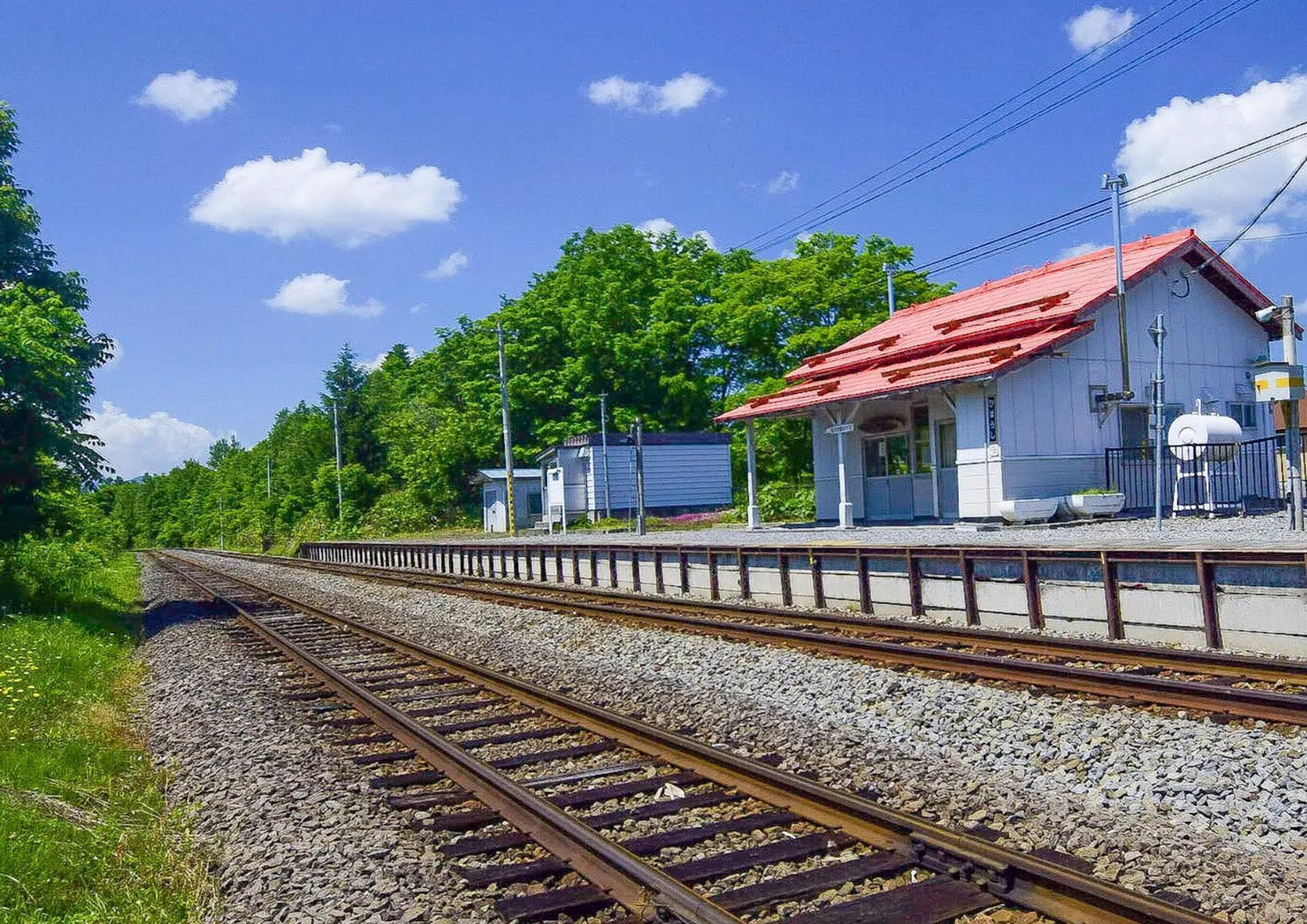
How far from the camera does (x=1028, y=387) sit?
21.6 metres

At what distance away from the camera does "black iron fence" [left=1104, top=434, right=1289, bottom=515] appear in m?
22.0

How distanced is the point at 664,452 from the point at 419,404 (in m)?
22.0

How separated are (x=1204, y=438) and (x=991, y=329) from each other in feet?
16.4

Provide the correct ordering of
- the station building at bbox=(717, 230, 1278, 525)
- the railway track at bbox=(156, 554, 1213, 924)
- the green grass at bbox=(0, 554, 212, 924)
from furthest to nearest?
the station building at bbox=(717, 230, 1278, 525) < the green grass at bbox=(0, 554, 212, 924) < the railway track at bbox=(156, 554, 1213, 924)

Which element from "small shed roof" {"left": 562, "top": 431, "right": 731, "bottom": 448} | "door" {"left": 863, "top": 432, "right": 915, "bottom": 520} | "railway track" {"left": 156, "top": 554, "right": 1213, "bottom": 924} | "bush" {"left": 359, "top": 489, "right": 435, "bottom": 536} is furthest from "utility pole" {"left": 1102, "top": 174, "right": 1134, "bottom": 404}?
"bush" {"left": 359, "top": 489, "right": 435, "bottom": 536}

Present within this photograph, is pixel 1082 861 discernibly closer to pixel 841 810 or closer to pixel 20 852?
pixel 841 810

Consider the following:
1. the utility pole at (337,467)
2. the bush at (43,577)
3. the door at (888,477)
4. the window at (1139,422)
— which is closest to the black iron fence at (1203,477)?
the window at (1139,422)

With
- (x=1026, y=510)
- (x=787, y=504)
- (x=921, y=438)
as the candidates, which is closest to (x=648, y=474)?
(x=787, y=504)

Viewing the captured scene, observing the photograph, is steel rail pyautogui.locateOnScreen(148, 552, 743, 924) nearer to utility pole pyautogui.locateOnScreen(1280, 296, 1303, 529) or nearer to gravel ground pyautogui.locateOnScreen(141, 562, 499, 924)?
gravel ground pyautogui.locateOnScreen(141, 562, 499, 924)

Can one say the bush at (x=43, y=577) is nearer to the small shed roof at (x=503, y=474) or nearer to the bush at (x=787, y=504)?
the bush at (x=787, y=504)

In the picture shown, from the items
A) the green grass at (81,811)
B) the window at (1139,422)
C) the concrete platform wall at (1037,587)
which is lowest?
the green grass at (81,811)

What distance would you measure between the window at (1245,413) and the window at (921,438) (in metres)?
7.29

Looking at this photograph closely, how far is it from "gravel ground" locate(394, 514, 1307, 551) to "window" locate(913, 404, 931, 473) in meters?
1.98

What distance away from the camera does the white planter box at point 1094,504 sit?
21.2m
